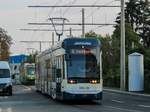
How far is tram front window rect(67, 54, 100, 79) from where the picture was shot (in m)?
31.2

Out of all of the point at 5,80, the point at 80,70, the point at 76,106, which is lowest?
the point at 76,106

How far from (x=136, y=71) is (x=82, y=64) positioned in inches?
709

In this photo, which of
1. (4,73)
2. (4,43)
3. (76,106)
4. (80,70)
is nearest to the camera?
(76,106)

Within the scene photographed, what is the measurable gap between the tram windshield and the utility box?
17.3 m

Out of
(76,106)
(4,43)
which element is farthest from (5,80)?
(4,43)

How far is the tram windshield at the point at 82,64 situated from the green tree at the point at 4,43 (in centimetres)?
7816

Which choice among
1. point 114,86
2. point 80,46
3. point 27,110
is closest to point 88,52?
point 80,46

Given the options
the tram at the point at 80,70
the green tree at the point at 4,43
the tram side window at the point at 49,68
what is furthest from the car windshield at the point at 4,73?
the green tree at the point at 4,43

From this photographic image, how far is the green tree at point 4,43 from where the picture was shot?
109 m

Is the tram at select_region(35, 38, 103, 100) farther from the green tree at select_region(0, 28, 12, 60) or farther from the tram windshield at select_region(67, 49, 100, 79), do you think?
the green tree at select_region(0, 28, 12, 60)

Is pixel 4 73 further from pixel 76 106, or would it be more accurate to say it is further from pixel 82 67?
pixel 76 106

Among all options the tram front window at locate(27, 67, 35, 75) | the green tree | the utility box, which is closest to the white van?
the utility box

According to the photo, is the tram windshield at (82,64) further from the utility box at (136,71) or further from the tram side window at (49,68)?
the utility box at (136,71)

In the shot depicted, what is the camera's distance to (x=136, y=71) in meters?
48.6
